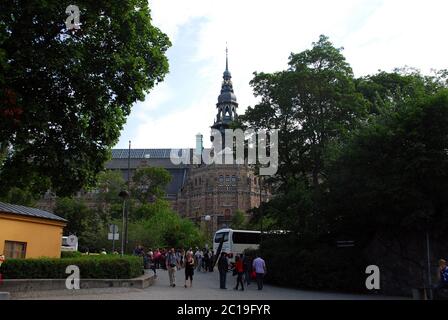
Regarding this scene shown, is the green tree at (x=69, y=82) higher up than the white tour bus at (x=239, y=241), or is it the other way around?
the green tree at (x=69, y=82)

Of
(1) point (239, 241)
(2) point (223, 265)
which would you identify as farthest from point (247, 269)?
(1) point (239, 241)

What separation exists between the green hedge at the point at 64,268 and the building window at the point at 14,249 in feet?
18.1

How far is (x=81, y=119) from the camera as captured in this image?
21766mm

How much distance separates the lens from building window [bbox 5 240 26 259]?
2486 centimetres

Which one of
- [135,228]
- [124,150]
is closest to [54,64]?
[135,228]

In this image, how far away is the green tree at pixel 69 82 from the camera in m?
18.2

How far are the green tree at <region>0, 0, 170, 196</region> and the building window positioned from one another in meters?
3.08

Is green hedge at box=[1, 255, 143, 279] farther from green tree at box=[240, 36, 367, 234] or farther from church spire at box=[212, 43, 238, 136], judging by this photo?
church spire at box=[212, 43, 238, 136]

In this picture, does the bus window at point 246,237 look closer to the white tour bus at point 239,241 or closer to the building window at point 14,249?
the white tour bus at point 239,241

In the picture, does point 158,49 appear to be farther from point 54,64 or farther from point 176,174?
point 176,174

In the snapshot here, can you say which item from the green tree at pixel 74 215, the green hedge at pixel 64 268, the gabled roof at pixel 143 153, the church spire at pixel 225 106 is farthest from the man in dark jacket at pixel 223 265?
the gabled roof at pixel 143 153

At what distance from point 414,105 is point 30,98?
1679 centimetres

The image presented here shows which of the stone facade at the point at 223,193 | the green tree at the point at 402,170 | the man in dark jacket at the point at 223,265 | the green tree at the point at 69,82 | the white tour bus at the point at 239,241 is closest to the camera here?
the green tree at the point at 69,82

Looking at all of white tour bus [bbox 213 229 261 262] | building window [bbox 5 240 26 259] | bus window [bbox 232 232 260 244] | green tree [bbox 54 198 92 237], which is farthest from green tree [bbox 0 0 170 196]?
green tree [bbox 54 198 92 237]
